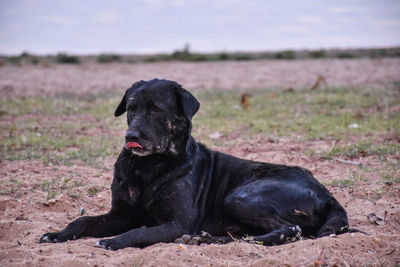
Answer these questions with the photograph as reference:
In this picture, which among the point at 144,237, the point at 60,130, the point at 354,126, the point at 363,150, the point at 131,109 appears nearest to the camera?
the point at 144,237

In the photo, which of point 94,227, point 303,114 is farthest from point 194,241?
point 303,114

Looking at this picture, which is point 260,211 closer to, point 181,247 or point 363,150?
point 181,247

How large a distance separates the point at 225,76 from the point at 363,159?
14388mm

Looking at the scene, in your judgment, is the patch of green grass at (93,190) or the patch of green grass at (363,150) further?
the patch of green grass at (363,150)

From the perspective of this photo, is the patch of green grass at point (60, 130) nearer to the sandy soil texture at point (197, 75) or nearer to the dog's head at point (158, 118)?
the sandy soil texture at point (197, 75)

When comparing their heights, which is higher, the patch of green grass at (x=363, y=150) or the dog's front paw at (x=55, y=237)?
the patch of green grass at (x=363, y=150)

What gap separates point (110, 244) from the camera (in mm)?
4273

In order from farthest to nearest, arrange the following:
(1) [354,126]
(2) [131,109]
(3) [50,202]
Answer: (1) [354,126]
(3) [50,202]
(2) [131,109]

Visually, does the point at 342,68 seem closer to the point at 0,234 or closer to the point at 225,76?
the point at 225,76

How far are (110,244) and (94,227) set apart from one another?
2.03ft

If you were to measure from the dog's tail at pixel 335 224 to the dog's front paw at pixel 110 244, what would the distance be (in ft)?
6.01

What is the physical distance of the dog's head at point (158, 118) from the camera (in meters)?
4.68

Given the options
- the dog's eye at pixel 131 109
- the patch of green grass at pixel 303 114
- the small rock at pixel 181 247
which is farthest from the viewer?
the patch of green grass at pixel 303 114

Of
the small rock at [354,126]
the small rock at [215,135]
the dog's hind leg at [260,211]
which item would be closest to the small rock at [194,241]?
the dog's hind leg at [260,211]
